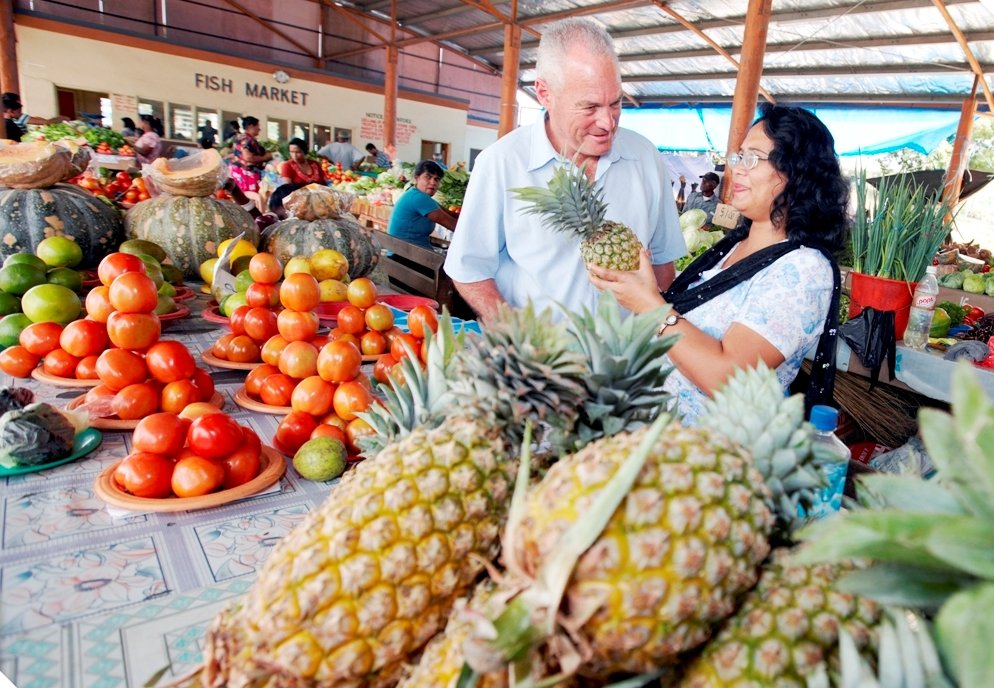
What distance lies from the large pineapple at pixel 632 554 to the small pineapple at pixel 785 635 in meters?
0.02

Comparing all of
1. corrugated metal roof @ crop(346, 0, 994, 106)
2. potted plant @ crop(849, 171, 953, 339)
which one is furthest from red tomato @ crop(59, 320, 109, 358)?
corrugated metal roof @ crop(346, 0, 994, 106)

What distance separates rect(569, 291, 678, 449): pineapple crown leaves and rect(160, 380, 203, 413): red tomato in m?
1.72

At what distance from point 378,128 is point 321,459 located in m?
24.7

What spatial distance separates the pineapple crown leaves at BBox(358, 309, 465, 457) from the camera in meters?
1.15

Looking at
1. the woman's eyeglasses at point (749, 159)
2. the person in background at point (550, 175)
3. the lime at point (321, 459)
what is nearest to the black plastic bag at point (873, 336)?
the person in background at point (550, 175)

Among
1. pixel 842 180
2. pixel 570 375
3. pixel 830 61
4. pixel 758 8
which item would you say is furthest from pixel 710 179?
pixel 570 375

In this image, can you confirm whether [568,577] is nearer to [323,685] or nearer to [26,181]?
[323,685]

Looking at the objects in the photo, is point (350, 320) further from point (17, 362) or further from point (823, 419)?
point (823, 419)

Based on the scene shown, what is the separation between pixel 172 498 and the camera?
1.71m

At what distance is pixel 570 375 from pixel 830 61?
16919mm

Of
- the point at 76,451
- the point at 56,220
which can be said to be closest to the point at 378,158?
the point at 56,220

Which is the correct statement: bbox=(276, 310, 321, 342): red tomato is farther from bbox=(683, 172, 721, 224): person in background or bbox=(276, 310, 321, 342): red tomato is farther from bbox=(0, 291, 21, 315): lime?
bbox=(683, 172, 721, 224): person in background

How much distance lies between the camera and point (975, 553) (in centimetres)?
56

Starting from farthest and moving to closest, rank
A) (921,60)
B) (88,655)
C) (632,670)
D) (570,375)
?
(921,60) → (88,655) → (570,375) → (632,670)
